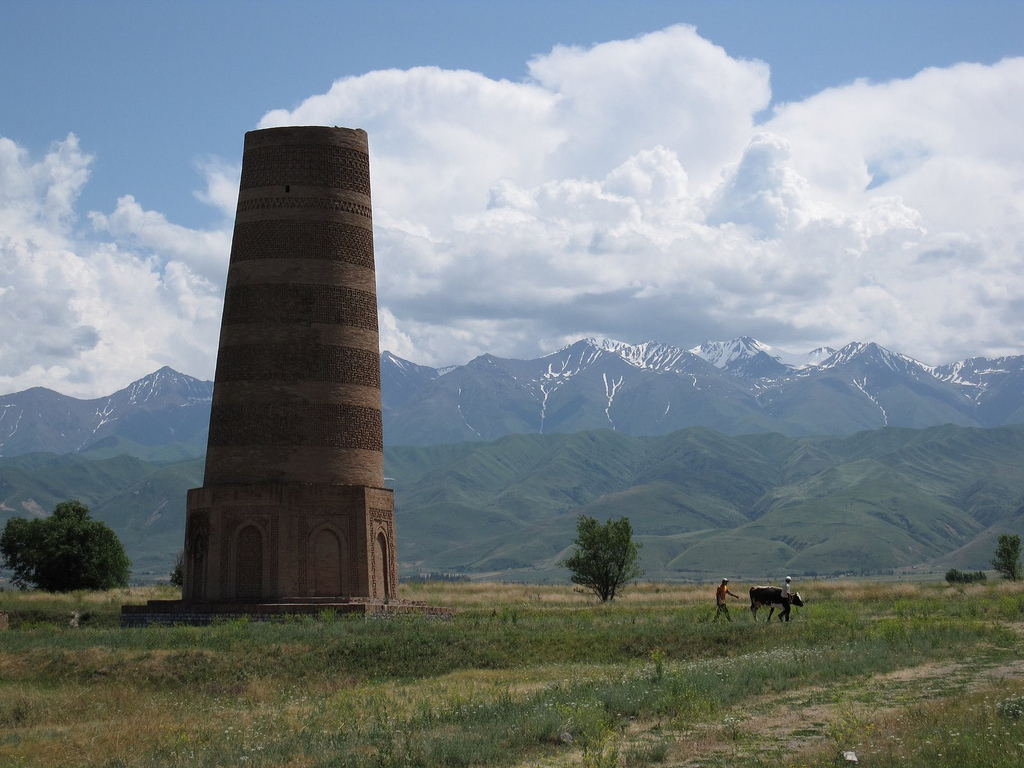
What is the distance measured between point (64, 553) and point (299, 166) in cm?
3331

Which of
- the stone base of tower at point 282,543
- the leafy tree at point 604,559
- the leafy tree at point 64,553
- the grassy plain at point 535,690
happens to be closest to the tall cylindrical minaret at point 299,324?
the stone base of tower at point 282,543

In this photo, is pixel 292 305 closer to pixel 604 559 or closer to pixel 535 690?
pixel 535 690

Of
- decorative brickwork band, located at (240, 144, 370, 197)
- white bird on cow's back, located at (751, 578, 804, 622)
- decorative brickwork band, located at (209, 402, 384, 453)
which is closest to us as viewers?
white bird on cow's back, located at (751, 578, 804, 622)

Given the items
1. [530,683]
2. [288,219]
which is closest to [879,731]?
[530,683]

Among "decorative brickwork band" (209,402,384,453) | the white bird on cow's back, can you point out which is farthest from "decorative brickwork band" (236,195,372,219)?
the white bird on cow's back

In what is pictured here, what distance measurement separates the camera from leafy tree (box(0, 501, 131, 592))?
68625 mm

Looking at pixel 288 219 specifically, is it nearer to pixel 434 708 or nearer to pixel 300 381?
pixel 300 381

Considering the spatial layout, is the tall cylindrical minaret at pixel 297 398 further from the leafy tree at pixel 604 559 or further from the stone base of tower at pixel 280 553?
the leafy tree at pixel 604 559

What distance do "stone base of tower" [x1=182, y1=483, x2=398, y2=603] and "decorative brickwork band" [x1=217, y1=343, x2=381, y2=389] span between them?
392 cm

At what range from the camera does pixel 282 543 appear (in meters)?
42.0

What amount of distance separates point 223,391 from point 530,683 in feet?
68.4

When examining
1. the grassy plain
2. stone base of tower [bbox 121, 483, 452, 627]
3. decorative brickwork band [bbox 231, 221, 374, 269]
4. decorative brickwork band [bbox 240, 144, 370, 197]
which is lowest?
the grassy plain

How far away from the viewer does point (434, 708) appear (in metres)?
24.0

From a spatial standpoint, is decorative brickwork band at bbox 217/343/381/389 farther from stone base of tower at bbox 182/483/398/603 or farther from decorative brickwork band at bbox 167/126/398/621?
stone base of tower at bbox 182/483/398/603
